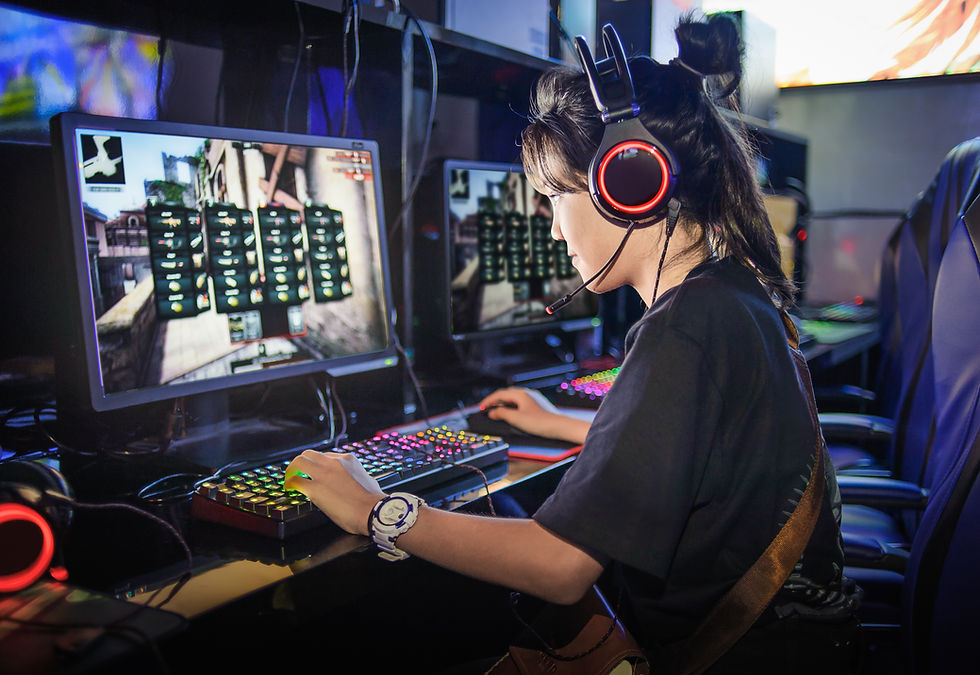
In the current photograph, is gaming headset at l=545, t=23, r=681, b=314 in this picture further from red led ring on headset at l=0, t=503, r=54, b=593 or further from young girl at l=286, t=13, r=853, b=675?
red led ring on headset at l=0, t=503, r=54, b=593

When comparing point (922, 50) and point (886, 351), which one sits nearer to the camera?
A: point (886, 351)

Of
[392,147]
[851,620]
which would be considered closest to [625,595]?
[851,620]

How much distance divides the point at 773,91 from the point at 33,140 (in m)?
2.50

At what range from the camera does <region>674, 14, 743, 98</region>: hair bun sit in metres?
0.89

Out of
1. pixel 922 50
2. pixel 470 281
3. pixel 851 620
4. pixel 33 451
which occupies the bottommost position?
pixel 851 620

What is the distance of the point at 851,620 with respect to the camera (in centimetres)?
87

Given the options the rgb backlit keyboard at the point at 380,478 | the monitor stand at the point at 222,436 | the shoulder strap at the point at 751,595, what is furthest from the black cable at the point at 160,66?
the shoulder strap at the point at 751,595

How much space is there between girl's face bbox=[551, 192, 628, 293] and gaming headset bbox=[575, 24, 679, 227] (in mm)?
23

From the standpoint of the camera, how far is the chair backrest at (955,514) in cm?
96

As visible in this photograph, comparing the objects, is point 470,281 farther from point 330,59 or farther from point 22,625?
point 22,625

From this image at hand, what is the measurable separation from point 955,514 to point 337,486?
0.78 meters

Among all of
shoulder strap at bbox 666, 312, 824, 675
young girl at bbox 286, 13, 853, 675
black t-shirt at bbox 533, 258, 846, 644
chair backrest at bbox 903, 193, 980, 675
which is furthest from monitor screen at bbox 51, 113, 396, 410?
chair backrest at bbox 903, 193, 980, 675

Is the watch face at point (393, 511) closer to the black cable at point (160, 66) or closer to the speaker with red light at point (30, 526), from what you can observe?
the speaker with red light at point (30, 526)

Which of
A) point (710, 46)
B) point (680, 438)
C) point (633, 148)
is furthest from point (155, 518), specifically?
point (710, 46)
